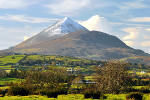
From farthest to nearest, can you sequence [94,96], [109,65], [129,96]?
[109,65] < [94,96] < [129,96]

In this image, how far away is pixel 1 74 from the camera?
182000 millimetres

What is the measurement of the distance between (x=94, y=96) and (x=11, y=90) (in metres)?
16.3

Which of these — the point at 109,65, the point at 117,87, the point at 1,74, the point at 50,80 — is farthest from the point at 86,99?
the point at 1,74

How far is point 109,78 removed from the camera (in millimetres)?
69562

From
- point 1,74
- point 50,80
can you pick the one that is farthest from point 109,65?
point 1,74

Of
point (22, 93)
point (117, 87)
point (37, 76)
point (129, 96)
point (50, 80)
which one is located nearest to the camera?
point (129, 96)

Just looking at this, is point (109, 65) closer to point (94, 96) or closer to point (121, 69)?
point (121, 69)

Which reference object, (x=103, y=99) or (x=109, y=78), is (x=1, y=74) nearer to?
(x=109, y=78)

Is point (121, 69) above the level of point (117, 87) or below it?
above

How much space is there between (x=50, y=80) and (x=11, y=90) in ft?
128

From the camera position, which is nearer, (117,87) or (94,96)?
(94,96)

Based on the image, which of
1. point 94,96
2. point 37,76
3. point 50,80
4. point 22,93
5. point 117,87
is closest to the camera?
point 94,96

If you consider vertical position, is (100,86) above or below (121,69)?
below

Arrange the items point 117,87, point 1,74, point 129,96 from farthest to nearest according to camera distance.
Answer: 1. point 1,74
2. point 117,87
3. point 129,96
